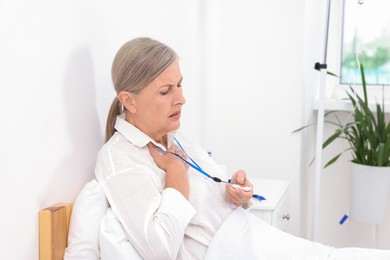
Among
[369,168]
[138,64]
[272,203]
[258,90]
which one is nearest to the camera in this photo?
[138,64]

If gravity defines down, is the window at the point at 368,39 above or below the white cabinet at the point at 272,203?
above

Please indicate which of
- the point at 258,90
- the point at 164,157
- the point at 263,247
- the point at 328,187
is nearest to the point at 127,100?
the point at 164,157

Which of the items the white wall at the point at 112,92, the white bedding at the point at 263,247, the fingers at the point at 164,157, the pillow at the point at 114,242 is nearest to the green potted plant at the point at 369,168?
the white wall at the point at 112,92

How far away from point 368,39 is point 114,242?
2.14 meters

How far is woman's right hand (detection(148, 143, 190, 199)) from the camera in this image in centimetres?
138

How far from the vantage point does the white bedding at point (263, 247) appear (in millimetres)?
1402

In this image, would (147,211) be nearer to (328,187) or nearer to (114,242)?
(114,242)

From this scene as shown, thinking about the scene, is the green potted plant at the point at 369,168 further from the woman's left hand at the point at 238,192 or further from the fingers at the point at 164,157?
the fingers at the point at 164,157

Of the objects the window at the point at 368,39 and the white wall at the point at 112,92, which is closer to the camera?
the white wall at the point at 112,92

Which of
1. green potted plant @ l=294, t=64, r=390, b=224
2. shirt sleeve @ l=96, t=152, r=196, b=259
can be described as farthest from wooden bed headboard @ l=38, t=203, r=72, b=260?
green potted plant @ l=294, t=64, r=390, b=224

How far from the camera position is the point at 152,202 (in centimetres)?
127

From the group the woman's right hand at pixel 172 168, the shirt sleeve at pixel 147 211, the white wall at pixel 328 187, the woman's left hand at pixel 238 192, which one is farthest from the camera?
the white wall at pixel 328 187

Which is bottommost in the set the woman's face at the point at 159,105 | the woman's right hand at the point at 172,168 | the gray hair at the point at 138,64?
the woman's right hand at the point at 172,168

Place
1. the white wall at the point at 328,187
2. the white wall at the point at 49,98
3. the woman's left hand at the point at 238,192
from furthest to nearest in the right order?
the white wall at the point at 328,187
the woman's left hand at the point at 238,192
the white wall at the point at 49,98
